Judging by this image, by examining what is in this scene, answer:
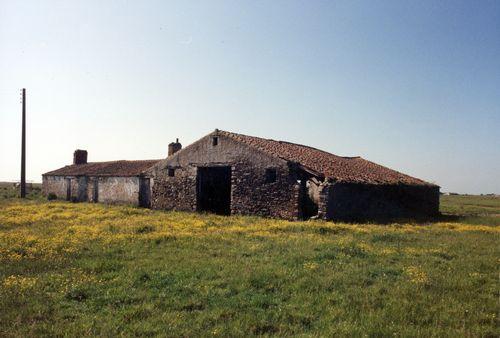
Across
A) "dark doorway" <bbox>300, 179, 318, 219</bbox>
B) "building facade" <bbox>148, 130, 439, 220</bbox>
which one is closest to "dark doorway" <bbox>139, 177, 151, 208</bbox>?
"building facade" <bbox>148, 130, 439, 220</bbox>

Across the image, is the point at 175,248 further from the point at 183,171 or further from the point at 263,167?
the point at 183,171

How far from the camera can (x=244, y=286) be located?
817cm

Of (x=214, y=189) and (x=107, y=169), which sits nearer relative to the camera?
(x=214, y=189)

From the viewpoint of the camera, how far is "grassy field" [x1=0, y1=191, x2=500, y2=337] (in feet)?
20.3

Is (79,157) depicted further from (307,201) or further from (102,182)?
(307,201)

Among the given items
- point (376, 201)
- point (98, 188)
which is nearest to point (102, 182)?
point (98, 188)

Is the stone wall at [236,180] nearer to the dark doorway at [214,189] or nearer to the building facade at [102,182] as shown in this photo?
the dark doorway at [214,189]

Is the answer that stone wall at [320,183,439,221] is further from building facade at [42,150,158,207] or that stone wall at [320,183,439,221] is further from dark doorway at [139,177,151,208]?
dark doorway at [139,177,151,208]

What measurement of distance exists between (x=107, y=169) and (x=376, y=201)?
2547 centimetres

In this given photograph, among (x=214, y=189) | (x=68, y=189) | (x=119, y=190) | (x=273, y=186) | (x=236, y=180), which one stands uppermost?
(x=236, y=180)

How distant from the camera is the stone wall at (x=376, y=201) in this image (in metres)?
20.9

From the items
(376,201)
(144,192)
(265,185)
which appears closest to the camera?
(265,185)

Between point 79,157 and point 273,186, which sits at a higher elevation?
point 79,157

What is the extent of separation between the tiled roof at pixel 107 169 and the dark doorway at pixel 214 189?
288 inches
